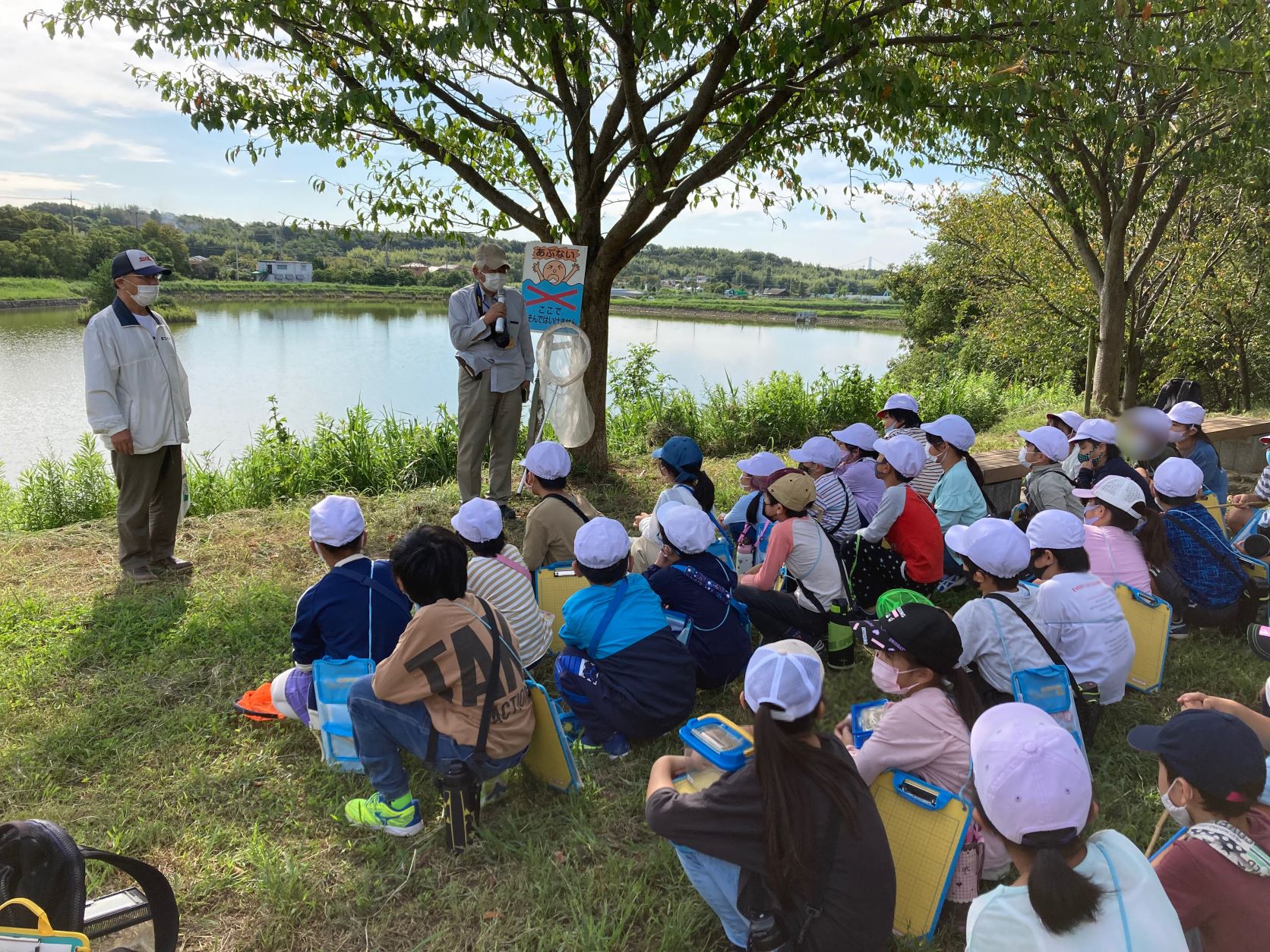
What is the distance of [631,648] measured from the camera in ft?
9.43

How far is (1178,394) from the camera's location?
6789 millimetres

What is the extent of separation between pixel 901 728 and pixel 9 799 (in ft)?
9.96

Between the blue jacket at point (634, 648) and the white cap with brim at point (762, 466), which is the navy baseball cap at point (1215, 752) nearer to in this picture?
the blue jacket at point (634, 648)

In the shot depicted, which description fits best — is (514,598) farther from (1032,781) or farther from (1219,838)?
(1219,838)

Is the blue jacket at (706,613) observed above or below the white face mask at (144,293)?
below

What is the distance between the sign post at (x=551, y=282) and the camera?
19.8 feet

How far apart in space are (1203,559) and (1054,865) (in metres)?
3.31

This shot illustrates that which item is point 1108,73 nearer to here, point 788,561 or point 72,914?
point 788,561

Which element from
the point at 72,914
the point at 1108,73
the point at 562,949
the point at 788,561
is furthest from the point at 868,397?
the point at 72,914

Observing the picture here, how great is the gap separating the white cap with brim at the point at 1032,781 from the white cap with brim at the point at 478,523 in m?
2.10

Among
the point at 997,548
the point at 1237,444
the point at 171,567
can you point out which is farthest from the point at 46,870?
the point at 1237,444

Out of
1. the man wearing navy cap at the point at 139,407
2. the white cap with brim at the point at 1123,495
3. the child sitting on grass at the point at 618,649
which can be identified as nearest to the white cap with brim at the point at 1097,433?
the white cap with brim at the point at 1123,495

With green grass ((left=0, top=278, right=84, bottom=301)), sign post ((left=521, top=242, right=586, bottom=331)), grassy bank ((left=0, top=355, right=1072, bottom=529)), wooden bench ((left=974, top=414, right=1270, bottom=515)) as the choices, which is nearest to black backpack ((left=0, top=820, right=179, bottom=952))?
sign post ((left=521, top=242, right=586, bottom=331))

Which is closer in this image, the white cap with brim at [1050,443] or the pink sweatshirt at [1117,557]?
the pink sweatshirt at [1117,557]
